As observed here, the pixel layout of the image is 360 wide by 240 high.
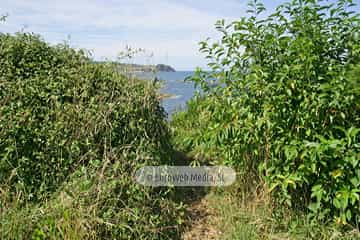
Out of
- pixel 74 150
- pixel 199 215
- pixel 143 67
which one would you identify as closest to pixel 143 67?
pixel 143 67

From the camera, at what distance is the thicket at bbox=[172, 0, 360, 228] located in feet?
6.87

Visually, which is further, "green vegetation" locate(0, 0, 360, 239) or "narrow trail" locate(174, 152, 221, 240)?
"narrow trail" locate(174, 152, 221, 240)

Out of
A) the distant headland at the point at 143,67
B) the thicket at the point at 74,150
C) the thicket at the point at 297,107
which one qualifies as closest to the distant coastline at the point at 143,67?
the distant headland at the point at 143,67

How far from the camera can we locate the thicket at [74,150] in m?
2.15

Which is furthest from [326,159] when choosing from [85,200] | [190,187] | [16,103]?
[16,103]

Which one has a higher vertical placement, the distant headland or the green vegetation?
the distant headland

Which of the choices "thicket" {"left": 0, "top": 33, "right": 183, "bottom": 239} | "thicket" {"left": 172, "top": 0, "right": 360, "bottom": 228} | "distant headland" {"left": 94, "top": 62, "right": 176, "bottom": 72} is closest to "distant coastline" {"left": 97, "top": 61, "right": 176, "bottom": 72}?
"distant headland" {"left": 94, "top": 62, "right": 176, "bottom": 72}

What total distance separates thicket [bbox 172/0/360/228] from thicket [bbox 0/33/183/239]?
62 centimetres

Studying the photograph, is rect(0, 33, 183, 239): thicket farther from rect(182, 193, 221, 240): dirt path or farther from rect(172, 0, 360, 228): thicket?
rect(172, 0, 360, 228): thicket

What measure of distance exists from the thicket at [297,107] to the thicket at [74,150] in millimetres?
620

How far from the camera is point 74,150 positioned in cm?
247

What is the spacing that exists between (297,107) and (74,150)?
1692 millimetres

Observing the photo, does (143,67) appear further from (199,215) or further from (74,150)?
(199,215)

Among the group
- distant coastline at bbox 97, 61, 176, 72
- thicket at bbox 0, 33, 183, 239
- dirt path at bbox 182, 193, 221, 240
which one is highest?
distant coastline at bbox 97, 61, 176, 72
